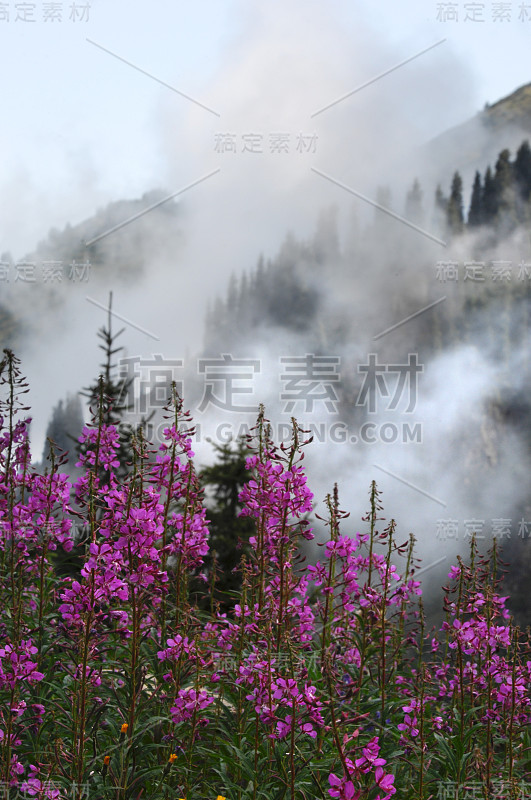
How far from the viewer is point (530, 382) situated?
4594cm

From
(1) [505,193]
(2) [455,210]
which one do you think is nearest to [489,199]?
(1) [505,193]

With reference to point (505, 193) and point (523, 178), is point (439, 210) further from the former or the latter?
point (523, 178)

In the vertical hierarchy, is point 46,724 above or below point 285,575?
below

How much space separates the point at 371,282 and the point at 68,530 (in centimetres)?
4098

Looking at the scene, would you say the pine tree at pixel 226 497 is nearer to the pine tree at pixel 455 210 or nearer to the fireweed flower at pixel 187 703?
the fireweed flower at pixel 187 703

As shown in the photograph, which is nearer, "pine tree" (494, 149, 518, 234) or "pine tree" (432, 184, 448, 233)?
"pine tree" (494, 149, 518, 234)

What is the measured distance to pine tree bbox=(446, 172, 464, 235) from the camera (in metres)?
50.5

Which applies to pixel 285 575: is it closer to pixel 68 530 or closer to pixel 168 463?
pixel 168 463

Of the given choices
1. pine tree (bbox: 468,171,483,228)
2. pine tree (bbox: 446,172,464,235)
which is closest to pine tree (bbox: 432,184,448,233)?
pine tree (bbox: 446,172,464,235)

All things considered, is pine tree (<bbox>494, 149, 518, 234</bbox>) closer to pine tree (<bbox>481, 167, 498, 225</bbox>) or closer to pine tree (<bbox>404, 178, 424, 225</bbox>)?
pine tree (<bbox>481, 167, 498, 225</bbox>)

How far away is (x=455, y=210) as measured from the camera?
167ft

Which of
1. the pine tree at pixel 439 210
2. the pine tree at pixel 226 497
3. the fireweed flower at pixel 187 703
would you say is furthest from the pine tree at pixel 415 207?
the fireweed flower at pixel 187 703

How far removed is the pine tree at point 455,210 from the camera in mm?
50469

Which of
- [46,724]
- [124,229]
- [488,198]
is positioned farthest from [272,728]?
[124,229]
